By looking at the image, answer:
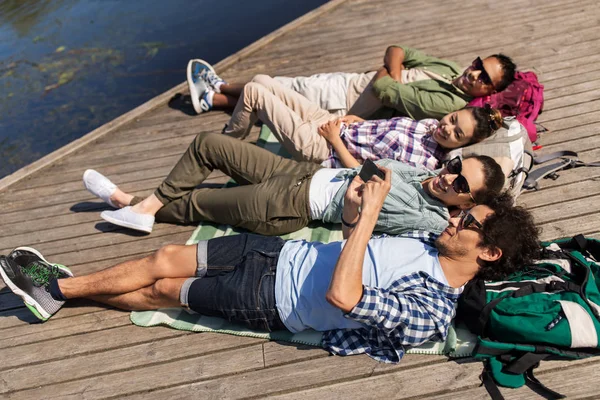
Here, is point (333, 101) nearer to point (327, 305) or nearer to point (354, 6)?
point (327, 305)

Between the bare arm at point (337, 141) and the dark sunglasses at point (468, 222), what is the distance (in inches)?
51.1

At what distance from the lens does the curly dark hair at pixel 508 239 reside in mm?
2492

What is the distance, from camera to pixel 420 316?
7.84ft

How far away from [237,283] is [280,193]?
90 centimetres

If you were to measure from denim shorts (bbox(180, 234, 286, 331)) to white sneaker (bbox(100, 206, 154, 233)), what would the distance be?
2.90ft

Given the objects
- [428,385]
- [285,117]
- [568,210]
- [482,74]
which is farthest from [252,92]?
[428,385]

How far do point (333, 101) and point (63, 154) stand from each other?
2608 millimetres

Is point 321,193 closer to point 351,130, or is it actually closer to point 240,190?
point 240,190

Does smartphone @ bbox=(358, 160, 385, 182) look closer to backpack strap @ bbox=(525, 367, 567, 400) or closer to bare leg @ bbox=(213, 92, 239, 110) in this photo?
backpack strap @ bbox=(525, 367, 567, 400)

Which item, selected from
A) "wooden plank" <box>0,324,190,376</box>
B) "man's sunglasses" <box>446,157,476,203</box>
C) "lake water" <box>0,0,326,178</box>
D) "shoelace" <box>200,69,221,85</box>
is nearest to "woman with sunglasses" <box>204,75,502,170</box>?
"man's sunglasses" <box>446,157,476,203</box>

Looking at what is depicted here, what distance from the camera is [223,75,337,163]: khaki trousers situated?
3955mm

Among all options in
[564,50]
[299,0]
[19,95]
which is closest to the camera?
[564,50]

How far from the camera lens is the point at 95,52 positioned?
955cm

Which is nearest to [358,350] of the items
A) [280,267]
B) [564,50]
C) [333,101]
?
[280,267]
